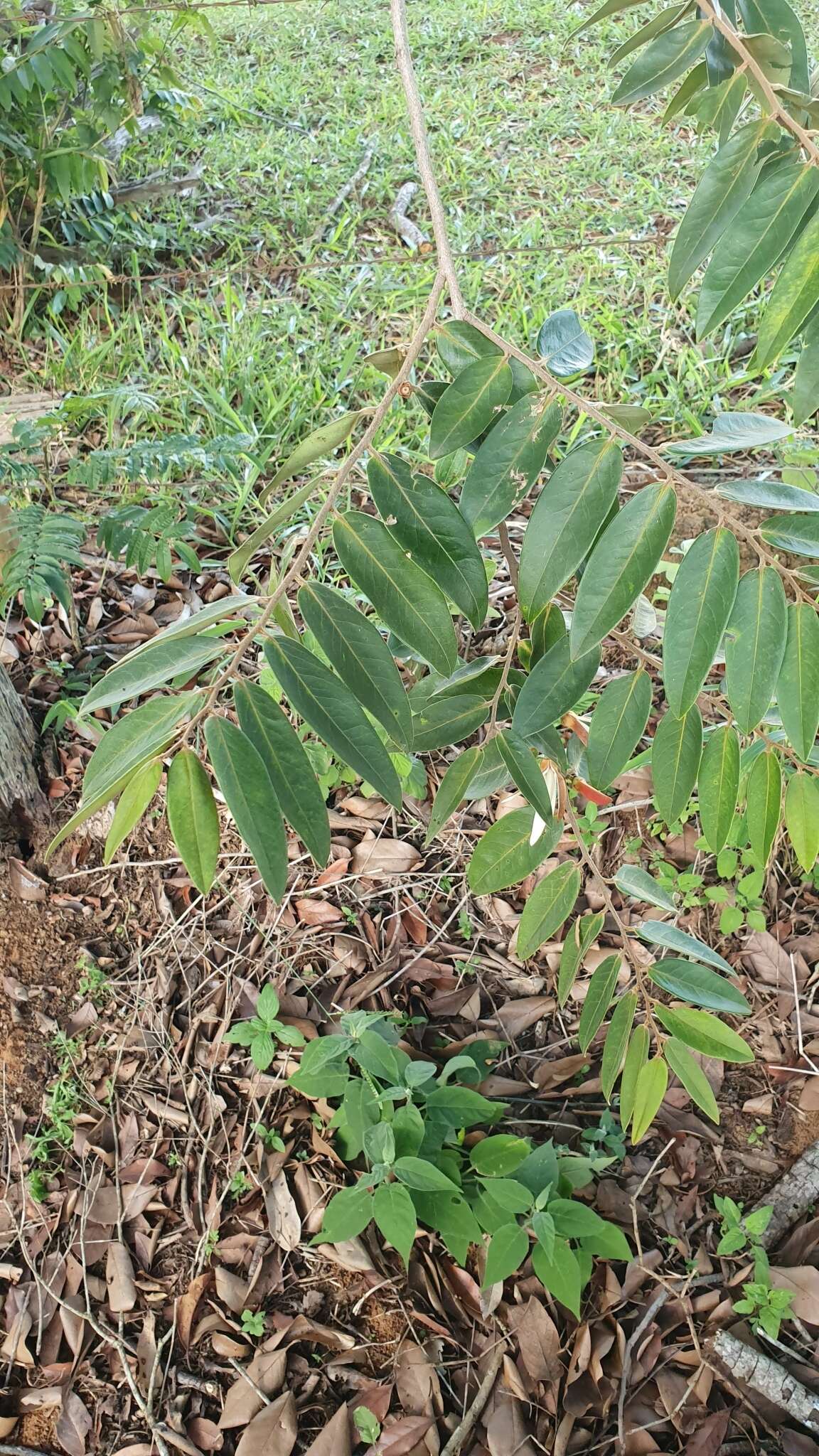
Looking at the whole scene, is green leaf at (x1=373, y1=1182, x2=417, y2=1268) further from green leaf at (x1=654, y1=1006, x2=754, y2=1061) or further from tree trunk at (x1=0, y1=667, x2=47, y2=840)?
tree trunk at (x1=0, y1=667, x2=47, y2=840)

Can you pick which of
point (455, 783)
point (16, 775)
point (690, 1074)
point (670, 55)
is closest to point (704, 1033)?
point (690, 1074)

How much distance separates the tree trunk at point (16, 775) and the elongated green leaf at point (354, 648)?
113cm

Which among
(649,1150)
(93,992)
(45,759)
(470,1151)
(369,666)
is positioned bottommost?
(649,1150)

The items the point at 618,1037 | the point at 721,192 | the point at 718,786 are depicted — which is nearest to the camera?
the point at 721,192

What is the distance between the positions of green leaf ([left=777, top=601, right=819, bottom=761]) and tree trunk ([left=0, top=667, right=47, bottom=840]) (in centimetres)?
134

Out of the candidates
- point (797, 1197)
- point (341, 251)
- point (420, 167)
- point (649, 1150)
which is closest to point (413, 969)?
point (649, 1150)

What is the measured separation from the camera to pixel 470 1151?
4.69ft

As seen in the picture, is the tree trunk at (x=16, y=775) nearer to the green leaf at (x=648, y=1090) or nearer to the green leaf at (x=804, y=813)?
the green leaf at (x=648, y=1090)

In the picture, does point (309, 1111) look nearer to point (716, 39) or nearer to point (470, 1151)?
point (470, 1151)

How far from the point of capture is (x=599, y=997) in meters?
1.10

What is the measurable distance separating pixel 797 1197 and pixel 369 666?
1.20m

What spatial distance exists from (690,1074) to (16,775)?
1.25 m

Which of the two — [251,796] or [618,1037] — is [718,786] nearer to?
[618,1037]

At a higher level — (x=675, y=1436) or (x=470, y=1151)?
(x=470, y=1151)
